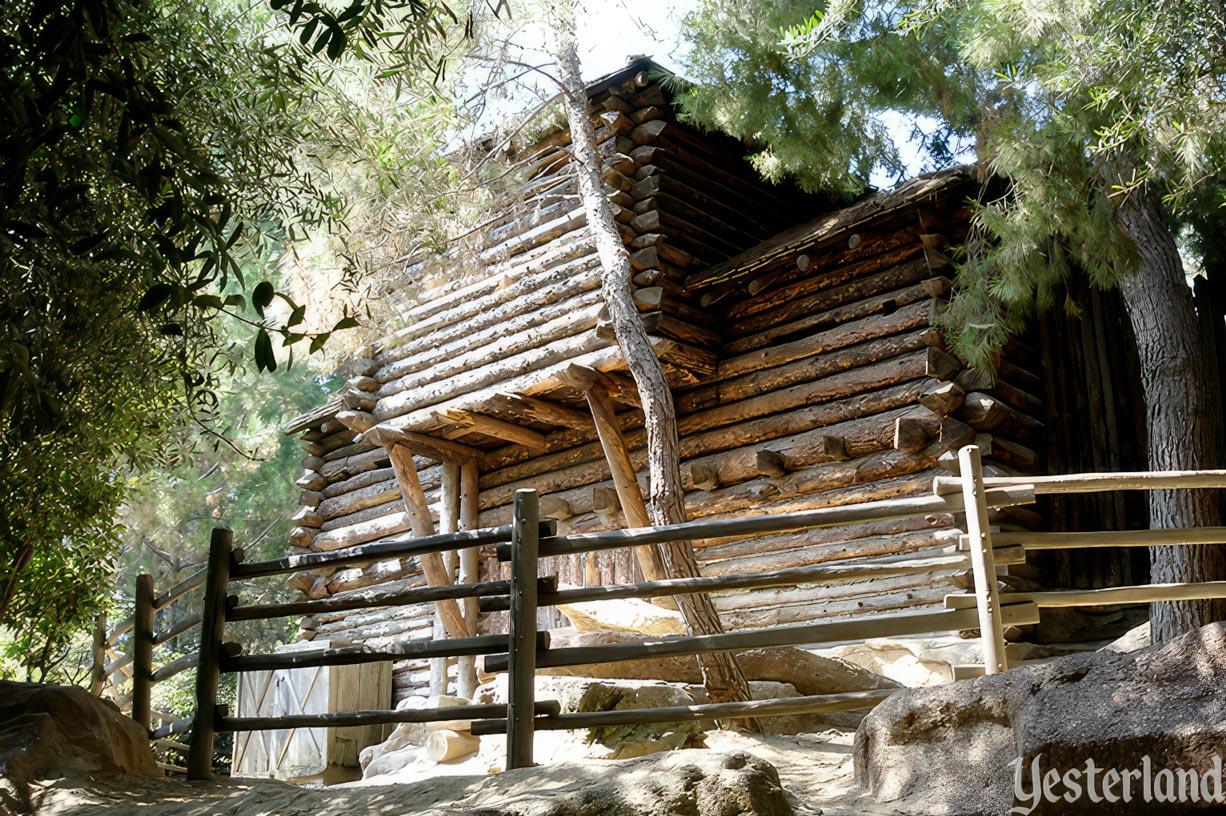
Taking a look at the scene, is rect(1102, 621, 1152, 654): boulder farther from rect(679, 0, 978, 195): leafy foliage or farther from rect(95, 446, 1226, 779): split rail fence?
rect(679, 0, 978, 195): leafy foliage

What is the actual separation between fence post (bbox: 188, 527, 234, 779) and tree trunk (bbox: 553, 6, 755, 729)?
3054 millimetres

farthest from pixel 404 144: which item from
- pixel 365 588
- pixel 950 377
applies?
pixel 365 588

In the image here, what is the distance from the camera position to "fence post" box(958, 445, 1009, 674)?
525 cm

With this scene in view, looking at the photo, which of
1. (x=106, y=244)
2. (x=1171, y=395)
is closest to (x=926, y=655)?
(x=1171, y=395)

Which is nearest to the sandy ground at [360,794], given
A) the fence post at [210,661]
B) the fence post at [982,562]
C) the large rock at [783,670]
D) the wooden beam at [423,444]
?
the fence post at [210,661]

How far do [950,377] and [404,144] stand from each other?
5.27 meters

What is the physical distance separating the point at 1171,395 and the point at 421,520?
8.22 m

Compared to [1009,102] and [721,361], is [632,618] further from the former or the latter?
[1009,102]

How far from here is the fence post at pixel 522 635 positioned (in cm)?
488

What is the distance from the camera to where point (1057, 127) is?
7.38 metres

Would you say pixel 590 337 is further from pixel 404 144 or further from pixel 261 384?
pixel 261 384

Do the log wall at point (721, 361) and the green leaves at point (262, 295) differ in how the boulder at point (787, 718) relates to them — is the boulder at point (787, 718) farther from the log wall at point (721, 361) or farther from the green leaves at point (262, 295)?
the green leaves at point (262, 295)

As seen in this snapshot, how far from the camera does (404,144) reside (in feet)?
31.0

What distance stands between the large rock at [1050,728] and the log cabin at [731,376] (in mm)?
5205
